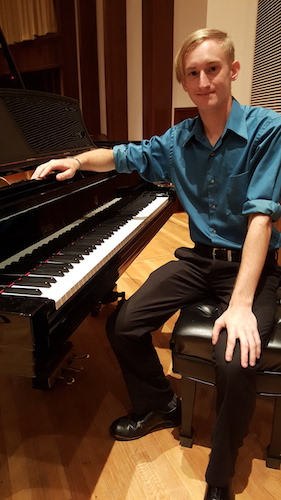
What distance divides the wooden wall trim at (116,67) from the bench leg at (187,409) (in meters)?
4.31

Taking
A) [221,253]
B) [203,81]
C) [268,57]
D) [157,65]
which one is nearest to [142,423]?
[221,253]

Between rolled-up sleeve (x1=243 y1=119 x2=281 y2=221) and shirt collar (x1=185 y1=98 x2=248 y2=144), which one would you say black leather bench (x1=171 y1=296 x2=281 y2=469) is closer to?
rolled-up sleeve (x1=243 y1=119 x2=281 y2=221)

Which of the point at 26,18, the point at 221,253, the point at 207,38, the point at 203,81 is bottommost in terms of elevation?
the point at 221,253

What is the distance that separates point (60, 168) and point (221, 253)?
2.39ft

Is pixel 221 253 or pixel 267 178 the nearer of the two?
pixel 267 178

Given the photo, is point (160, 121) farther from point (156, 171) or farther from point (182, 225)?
point (156, 171)

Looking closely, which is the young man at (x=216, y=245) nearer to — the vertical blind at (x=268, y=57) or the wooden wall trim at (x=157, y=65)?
the vertical blind at (x=268, y=57)

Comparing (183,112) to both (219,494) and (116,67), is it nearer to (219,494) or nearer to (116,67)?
(116,67)

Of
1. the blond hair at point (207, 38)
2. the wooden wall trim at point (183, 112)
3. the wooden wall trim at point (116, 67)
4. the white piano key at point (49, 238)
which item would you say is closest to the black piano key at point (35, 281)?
the white piano key at point (49, 238)

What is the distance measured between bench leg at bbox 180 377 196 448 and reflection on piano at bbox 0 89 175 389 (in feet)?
1.54

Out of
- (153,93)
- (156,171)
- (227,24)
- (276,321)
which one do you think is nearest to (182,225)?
(153,93)

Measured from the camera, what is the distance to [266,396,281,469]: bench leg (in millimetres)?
1387

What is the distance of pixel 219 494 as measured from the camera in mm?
1288

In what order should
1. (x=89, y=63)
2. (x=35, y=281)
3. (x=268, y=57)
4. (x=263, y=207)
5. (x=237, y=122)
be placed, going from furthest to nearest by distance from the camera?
(x=89, y=63), (x=268, y=57), (x=237, y=122), (x=263, y=207), (x=35, y=281)
